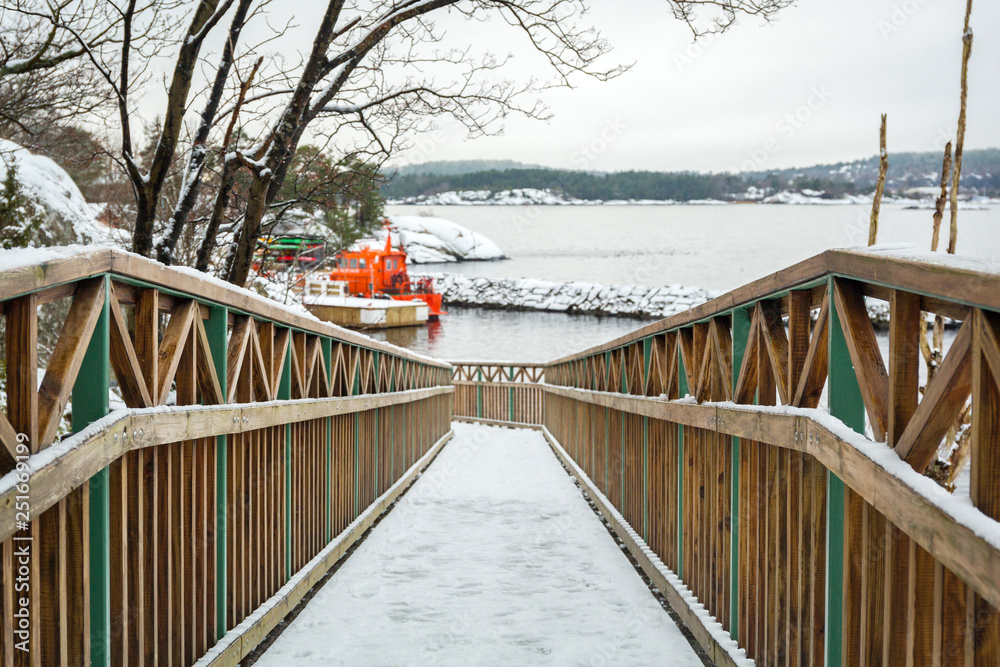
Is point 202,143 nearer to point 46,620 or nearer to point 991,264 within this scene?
point 46,620

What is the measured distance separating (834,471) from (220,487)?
2454mm

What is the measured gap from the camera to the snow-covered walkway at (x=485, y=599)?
3.82m

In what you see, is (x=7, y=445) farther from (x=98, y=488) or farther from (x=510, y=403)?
(x=510, y=403)

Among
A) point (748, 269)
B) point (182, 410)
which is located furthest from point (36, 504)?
point (748, 269)

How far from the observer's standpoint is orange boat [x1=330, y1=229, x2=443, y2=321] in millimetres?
53094

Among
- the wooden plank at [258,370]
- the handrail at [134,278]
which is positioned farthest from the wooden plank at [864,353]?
the wooden plank at [258,370]

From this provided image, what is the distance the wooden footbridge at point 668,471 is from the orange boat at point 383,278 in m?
47.4

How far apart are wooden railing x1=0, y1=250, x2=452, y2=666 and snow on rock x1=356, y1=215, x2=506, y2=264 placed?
9492cm

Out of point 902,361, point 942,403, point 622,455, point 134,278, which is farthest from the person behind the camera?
point 622,455

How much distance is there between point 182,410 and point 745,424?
215 centimetres

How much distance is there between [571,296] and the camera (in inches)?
2493

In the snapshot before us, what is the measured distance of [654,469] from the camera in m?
5.39

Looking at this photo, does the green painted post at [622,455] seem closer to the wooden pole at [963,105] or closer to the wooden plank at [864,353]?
the wooden plank at [864,353]

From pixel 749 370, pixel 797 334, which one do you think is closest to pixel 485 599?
pixel 749 370
